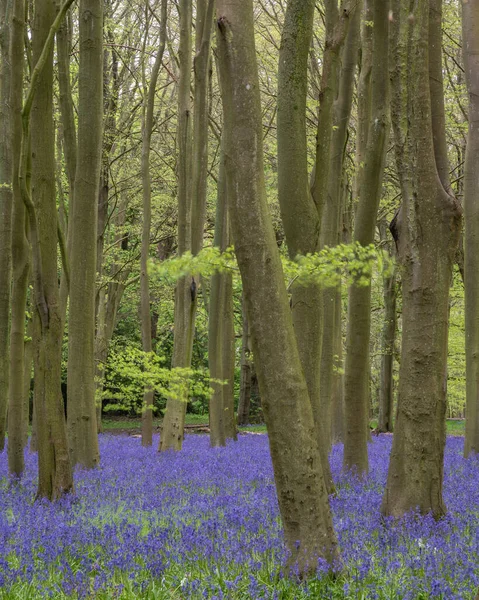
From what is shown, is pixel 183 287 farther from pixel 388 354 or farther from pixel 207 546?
pixel 388 354

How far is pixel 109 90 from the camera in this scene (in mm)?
21141

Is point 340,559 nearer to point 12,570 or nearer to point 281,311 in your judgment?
point 281,311

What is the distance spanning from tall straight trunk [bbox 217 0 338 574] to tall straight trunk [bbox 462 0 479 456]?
8.93 metres

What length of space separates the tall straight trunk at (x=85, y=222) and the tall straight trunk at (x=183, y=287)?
3625 mm

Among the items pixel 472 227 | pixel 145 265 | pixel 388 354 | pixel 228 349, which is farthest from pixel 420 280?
pixel 388 354

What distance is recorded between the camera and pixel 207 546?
492 cm

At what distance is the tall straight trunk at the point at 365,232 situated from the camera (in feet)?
30.3

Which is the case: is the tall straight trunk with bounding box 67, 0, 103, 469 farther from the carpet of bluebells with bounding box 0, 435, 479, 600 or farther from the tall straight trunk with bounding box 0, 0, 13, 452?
the tall straight trunk with bounding box 0, 0, 13, 452

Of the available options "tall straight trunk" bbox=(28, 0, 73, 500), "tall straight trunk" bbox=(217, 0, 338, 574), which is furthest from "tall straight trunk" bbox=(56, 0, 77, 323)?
"tall straight trunk" bbox=(217, 0, 338, 574)

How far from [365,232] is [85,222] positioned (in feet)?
14.3

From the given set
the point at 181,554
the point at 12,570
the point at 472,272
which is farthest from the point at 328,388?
the point at 12,570

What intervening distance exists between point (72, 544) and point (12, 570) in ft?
2.37

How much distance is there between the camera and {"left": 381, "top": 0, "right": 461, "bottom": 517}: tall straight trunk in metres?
6.32

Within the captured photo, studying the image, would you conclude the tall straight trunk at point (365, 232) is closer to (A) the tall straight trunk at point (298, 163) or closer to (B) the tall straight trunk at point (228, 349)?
(A) the tall straight trunk at point (298, 163)
